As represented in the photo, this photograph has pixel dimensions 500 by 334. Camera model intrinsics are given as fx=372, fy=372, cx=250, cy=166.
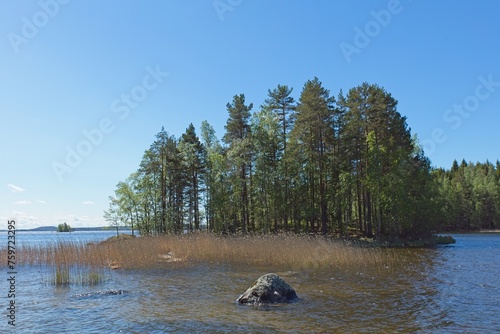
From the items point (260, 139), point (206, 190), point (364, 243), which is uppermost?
point (260, 139)

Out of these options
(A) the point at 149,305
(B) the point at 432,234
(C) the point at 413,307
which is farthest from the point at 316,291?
(B) the point at 432,234

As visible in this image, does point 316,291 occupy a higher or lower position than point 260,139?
lower

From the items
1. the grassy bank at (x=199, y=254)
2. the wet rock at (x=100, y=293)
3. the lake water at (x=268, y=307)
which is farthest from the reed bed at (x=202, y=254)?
the wet rock at (x=100, y=293)

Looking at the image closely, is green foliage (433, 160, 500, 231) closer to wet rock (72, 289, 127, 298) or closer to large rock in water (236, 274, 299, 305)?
large rock in water (236, 274, 299, 305)

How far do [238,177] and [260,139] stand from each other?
524 cm

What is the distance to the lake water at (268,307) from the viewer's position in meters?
8.81

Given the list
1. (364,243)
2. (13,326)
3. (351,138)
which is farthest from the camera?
(351,138)

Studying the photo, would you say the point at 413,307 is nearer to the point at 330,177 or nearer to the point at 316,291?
the point at 316,291

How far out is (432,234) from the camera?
44.2 meters

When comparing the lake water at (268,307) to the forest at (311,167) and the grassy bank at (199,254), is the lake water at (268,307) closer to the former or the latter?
the grassy bank at (199,254)

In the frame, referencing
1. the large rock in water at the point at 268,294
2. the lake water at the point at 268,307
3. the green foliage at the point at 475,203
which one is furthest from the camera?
the green foliage at the point at 475,203

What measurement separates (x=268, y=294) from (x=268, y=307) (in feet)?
1.78

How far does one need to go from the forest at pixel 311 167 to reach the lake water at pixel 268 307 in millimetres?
23143

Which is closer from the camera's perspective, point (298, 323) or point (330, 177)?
point (298, 323)
